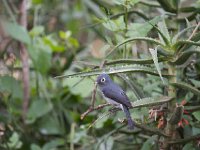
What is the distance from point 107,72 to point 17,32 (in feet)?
2.39

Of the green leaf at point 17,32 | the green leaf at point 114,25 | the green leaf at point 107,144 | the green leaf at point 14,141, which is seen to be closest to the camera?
the green leaf at point 114,25

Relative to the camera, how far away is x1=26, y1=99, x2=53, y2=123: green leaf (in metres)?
1.57

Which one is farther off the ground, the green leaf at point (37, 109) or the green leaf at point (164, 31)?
the green leaf at point (164, 31)

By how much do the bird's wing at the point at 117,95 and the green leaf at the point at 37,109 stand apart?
70cm

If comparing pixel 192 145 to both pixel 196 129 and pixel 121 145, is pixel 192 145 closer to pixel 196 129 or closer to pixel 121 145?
pixel 196 129

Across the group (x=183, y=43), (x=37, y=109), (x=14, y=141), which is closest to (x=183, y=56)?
(x=183, y=43)

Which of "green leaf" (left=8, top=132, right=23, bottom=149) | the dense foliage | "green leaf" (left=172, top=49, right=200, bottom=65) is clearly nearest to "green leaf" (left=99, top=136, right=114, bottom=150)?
the dense foliage

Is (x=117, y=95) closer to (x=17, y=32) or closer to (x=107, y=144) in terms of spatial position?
(x=107, y=144)

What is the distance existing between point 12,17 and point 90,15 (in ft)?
2.14

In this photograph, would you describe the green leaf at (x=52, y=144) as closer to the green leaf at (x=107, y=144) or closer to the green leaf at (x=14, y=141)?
the green leaf at (x=14, y=141)

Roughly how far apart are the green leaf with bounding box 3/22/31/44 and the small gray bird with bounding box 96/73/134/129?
2.15 feet

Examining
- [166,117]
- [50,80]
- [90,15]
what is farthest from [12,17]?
[166,117]

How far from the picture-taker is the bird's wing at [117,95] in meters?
0.88

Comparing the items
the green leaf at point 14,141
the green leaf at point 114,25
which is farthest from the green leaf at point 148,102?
the green leaf at point 14,141
